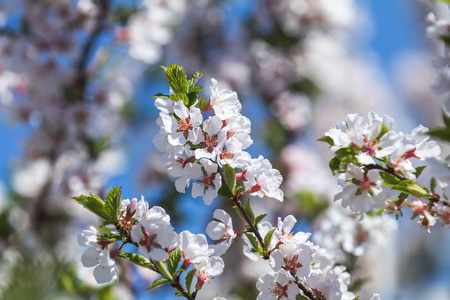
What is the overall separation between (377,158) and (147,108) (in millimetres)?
3295

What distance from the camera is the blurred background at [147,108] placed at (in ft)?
7.11

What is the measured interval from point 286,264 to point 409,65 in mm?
9410

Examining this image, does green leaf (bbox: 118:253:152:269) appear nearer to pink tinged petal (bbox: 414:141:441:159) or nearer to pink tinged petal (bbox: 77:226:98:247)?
pink tinged petal (bbox: 77:226:98:247)

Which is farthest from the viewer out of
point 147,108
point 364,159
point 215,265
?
point 147,108

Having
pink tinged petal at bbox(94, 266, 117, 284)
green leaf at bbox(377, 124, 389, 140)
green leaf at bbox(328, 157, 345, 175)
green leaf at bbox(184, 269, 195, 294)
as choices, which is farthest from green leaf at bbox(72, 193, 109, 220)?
green leaf at bbox(377, 124, 389, 140)

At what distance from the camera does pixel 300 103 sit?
340 centimetres

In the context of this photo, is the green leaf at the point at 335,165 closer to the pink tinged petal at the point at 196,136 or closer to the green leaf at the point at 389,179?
the green leaf at the point at 389,179

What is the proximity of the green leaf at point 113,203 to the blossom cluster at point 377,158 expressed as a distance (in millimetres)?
424

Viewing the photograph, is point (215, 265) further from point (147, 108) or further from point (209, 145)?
point (147, 108)

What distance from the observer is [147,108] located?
405 centimetres

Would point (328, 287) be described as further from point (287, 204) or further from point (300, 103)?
point (300, 103)

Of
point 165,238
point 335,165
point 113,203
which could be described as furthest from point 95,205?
point 335,165

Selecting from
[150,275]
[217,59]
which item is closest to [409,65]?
→ [217,59]

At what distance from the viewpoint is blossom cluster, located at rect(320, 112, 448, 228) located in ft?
3.00
